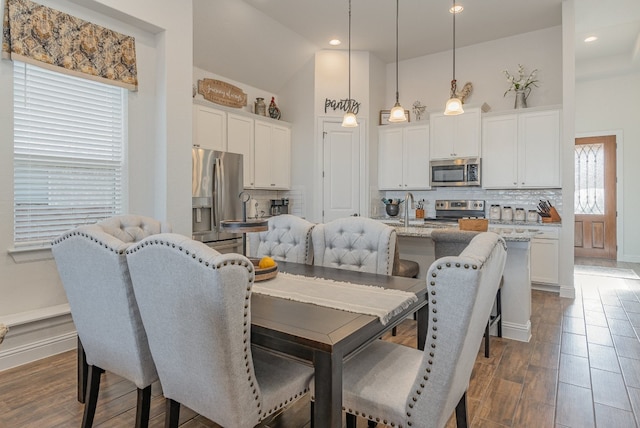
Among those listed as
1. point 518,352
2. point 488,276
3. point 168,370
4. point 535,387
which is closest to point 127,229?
point 168,370

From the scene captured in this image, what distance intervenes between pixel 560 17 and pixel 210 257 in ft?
18.5

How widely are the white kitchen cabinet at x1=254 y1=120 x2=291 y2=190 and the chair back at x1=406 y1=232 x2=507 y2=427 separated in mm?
4297

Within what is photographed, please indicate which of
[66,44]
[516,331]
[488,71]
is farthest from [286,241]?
[488,71]

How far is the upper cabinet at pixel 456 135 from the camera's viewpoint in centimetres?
519

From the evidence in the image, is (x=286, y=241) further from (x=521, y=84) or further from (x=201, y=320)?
(x=521, y=84)

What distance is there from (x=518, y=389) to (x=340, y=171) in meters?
3.96

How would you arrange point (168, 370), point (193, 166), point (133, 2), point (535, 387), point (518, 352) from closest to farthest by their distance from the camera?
point (168, 370) → point (535, 387) → point (518, 352) → point (133, 2) → point (193, 166)

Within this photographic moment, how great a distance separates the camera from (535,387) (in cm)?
227

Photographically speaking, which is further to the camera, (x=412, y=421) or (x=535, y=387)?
(x=535, y=387)

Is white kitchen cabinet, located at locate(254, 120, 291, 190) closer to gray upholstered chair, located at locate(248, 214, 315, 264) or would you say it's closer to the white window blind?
the white window blind

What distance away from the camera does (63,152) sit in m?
2.89

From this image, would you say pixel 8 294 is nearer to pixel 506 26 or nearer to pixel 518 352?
pixel 518 352

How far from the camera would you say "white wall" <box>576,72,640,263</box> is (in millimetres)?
6523

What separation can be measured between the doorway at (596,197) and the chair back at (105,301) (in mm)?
7709
